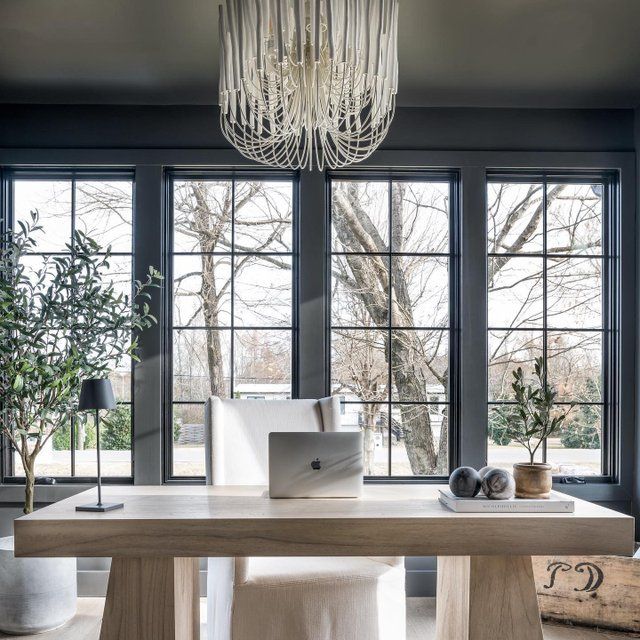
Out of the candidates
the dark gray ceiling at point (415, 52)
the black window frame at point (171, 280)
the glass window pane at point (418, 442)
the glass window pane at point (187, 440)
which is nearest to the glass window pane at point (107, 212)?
the black window frame at point (171, 280)

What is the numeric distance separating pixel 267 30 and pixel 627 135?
2.42 meters

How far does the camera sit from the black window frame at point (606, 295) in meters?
3.40

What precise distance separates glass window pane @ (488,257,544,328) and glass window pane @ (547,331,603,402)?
171mm

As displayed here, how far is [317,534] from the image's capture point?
6.05ft

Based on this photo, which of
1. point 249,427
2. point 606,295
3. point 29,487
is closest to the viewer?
point 249,427

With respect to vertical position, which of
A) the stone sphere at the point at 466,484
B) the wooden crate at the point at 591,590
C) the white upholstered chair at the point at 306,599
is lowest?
the wooden crate at the point at 591,590

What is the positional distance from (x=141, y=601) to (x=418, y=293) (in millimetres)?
2126

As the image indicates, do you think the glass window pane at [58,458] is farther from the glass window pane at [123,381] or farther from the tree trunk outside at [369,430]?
the tree trunk outside at [369,430]

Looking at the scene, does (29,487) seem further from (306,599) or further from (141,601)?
(306,599)

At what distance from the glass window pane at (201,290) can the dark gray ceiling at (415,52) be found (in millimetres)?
860

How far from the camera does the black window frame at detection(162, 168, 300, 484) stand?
338cm

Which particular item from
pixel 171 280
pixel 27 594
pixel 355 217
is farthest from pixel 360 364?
pixel 27 594

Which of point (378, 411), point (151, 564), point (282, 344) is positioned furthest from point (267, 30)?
point (378, 411)

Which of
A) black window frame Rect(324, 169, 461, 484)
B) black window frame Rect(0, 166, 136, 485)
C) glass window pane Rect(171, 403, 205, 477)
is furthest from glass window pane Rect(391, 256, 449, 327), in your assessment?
black window frame Rect(0, 166, 136, 485)
